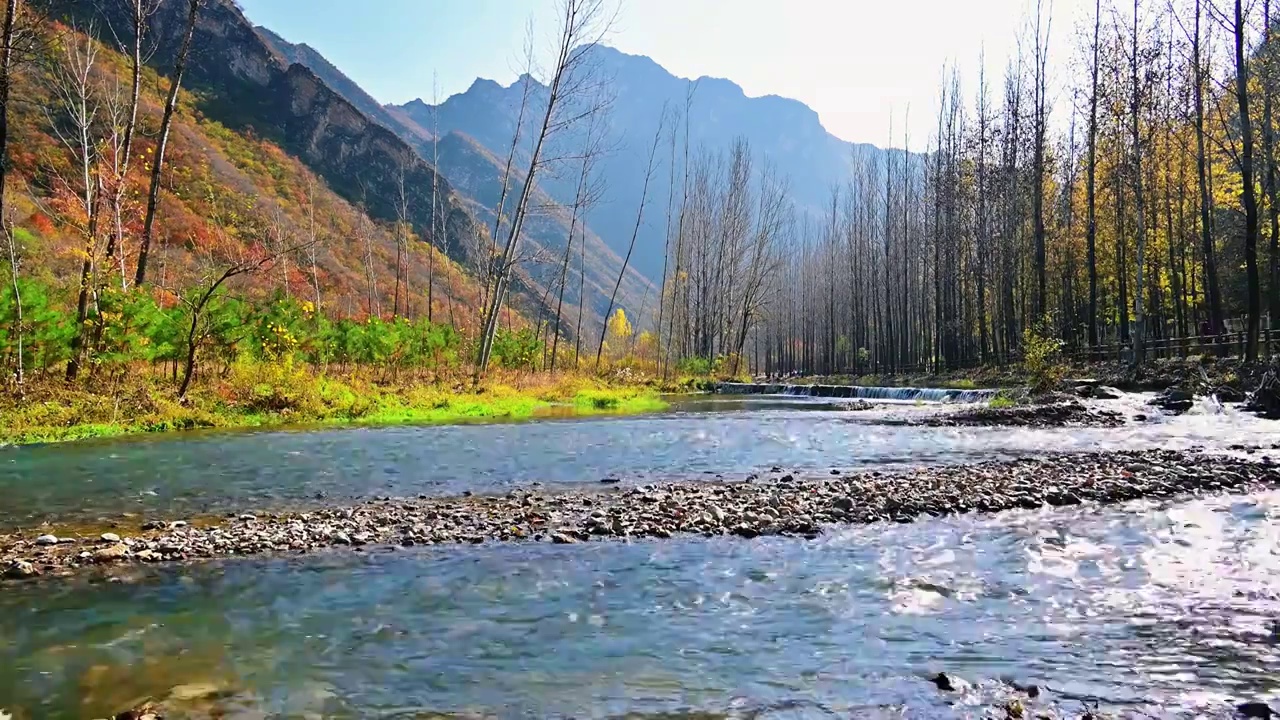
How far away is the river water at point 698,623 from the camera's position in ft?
9.54

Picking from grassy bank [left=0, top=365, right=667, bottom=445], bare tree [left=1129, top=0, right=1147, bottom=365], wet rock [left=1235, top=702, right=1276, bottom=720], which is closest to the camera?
wet rock [left=1235, top=702, right=1276, bottom=720]

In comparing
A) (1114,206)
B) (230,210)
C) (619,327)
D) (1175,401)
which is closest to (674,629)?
(1175,401)

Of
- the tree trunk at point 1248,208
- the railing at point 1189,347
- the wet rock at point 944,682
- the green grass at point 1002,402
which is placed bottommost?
the wet rock at point 944,682

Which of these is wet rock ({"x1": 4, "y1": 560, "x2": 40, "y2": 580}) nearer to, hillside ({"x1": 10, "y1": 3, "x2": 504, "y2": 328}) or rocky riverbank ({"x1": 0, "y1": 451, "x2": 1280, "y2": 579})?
rocky riverbank ({"x1": 0, "y1": 451, "x2": 1280, "y2": 579})

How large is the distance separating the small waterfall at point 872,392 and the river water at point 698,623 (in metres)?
16.0

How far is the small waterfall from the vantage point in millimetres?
22372

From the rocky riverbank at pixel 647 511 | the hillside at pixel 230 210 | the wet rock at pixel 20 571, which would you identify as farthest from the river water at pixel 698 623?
the hillside at pixel 230 210

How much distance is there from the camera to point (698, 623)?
377 centimetres

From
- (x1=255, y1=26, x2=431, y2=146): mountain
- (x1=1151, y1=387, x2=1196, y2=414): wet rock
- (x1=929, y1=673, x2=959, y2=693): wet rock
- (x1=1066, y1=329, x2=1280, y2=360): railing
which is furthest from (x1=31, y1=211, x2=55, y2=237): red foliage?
(x1=255, y1=26, x2=431, y2=146): mountain

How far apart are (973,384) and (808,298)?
135ft

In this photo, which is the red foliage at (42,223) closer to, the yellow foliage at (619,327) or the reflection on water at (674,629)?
the reflection on water at (674,629)

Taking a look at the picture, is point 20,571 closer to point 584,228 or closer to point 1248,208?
point 1248,208

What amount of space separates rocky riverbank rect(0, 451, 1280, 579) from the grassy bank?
7.41 m

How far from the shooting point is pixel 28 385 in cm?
1215
